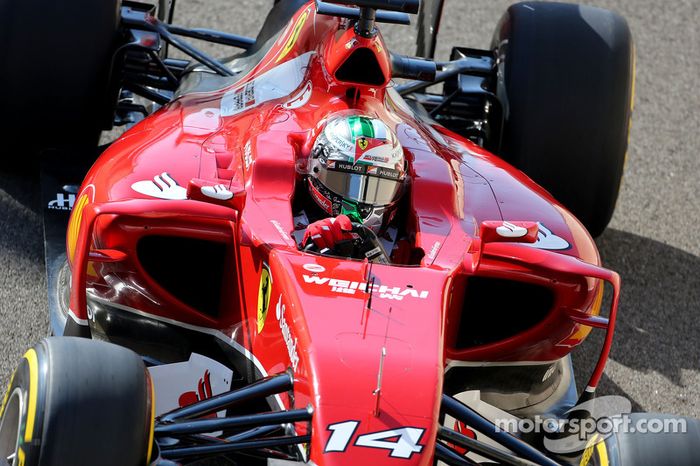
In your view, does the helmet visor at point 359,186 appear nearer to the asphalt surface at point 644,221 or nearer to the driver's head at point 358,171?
the driver's head at point 358,171

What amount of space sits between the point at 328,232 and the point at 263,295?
0.31 m

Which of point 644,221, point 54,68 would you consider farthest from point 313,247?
point 644,221

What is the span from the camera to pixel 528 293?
4.37m

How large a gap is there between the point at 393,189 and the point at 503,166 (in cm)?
93

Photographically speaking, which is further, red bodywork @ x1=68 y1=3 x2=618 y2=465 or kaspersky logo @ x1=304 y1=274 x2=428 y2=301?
kaspersky logo @ x1=304 y1=274 x2=428 y2=301

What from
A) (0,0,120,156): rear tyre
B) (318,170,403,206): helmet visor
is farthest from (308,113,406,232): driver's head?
(0,0,120,156): rear tyre

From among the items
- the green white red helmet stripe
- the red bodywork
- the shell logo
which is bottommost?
the shell logo

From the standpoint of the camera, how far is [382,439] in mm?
3244

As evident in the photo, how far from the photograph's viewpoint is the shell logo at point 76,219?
4.35 m

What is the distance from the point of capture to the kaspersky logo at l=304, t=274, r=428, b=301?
3.72m

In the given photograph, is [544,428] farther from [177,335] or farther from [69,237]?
[69,237]

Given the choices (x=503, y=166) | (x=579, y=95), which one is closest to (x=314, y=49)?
(x=503, y=166)

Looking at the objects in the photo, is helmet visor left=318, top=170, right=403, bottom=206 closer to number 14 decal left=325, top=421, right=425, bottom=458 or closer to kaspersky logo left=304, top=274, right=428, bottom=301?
kaspersky logo left=304, top=274, right=428, bottom=301

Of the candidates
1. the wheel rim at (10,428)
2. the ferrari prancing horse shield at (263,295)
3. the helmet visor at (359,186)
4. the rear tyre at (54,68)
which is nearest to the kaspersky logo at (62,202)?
the rear tyre at (54,68)
